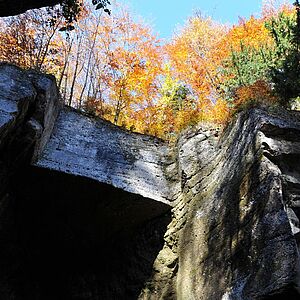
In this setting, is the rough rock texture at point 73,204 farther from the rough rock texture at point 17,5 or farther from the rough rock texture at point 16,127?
the rough rock texture at point 17,5

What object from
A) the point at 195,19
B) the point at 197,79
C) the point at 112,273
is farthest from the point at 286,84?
the point at 195,19

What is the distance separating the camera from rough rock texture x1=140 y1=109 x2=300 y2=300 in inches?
183

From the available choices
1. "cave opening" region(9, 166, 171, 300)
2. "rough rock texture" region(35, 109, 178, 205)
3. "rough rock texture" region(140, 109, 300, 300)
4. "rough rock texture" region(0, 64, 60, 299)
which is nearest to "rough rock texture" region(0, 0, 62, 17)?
"rough rock texture" region(0, 64, 60, 299)

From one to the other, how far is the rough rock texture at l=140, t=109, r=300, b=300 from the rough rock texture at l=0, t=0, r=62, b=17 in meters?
3.88

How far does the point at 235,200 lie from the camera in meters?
5.82

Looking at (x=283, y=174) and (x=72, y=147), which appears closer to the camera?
(x=283, y=174)

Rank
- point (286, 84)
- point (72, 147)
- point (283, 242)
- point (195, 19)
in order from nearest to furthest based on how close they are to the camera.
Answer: point (283, 242)
point (72, 147)
point (286, 84)
point (195, 19)

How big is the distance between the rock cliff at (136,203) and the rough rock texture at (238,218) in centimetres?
2

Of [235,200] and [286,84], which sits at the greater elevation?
[286,84]

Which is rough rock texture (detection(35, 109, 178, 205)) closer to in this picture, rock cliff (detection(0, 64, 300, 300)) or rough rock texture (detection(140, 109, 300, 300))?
rock cliff (detection(0, 64, 300, 300))

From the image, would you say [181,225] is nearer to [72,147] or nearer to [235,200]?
[235,200]

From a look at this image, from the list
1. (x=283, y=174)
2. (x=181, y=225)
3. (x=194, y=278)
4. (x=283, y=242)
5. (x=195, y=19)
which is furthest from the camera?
(x=195, y=19)

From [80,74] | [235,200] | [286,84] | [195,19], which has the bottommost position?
[235,200]

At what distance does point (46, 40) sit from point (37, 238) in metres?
9.62
